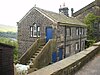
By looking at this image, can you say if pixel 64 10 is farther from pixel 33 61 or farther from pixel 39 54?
pixel 33 61

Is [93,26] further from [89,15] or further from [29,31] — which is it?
[29,31]

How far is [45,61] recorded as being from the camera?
21.8 metres

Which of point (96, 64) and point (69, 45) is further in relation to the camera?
point (69, 45)

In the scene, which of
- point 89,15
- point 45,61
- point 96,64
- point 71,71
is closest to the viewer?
point 71,71

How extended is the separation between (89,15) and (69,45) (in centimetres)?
1231

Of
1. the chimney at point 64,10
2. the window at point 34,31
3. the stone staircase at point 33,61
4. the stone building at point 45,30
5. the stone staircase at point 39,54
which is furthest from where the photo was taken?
the chimney at point 64,10

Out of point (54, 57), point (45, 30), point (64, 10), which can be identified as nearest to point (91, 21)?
point (64, 10)

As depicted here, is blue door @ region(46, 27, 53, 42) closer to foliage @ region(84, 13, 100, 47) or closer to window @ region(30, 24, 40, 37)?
window @ region(30, 24, 40, 37)

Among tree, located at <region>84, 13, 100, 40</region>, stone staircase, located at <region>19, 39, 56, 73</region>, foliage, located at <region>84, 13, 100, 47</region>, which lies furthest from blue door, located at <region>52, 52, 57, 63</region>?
tree, located at <region>84, 13, 100, 40</region>

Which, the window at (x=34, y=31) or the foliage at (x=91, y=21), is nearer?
the window at (x=34, y=31)

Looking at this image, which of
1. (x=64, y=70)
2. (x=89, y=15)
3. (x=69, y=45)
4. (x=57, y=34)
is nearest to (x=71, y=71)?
(x=64, y=70)

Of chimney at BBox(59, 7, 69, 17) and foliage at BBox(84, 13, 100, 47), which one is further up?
chimney at BBox(59, 7, 69, 17)

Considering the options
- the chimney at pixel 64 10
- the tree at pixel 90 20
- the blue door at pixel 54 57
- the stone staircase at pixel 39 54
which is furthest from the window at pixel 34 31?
the tree at pixel 90 20

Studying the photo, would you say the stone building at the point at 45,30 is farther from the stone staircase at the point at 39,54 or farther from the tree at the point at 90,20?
the tree at the point at 90,20
